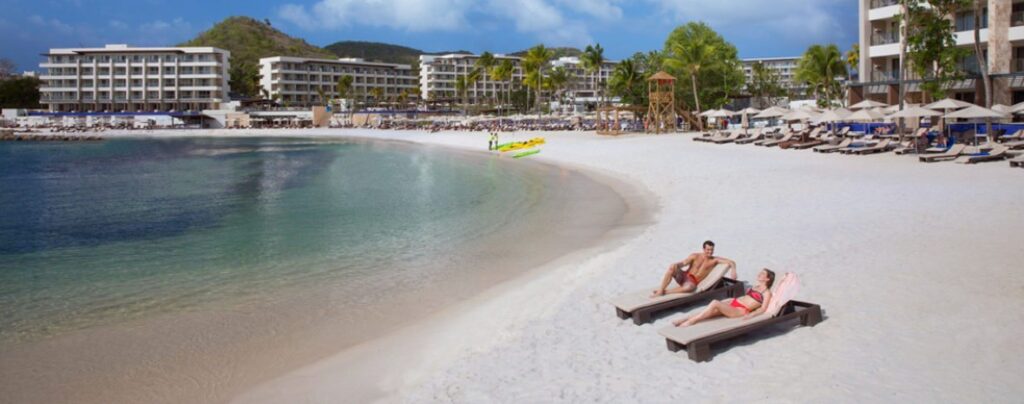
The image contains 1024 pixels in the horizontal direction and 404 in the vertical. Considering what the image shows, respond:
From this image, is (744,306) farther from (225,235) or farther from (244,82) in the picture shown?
(244,82)

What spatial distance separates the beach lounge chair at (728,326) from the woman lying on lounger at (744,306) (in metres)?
0.06

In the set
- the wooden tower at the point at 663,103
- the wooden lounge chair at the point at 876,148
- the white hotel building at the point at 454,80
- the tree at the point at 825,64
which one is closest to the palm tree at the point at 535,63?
the tree at the point at 825,64

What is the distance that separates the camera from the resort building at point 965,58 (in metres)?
37.2

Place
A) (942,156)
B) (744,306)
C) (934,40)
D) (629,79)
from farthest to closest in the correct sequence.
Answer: (629,79)
(934,40)
(942,156)
(744,306)

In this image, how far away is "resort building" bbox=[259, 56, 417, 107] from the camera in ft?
417

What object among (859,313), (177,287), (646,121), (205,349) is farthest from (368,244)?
(646,121)

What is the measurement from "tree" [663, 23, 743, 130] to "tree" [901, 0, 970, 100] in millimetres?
21632

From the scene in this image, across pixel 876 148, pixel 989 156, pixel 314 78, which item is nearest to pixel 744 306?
pixel 989 156

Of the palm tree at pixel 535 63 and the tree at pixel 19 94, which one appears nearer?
the palm tree at pixel 535 63

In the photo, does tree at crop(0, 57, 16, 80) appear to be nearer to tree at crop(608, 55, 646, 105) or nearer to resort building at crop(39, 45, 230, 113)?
resort building at crop(39, 45, 230, 113)

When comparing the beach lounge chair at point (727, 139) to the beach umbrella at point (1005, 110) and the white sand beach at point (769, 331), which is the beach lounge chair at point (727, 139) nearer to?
the beach umbrella at point (1005, 110)

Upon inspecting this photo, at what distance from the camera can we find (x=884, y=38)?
44.8m

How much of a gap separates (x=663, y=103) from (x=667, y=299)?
157ft

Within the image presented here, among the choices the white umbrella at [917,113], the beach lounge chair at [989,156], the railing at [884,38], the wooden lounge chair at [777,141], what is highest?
the railing at [884,38]
